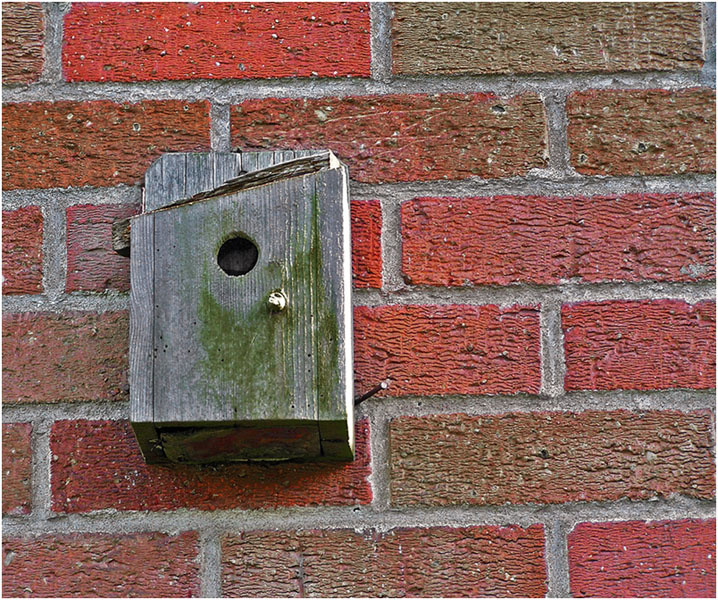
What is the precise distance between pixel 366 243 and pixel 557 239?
0.19 meters

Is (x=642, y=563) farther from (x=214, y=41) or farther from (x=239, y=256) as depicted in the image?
(x=214, y=41)

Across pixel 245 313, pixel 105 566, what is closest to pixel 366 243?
pixel 245 313

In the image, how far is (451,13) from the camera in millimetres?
909

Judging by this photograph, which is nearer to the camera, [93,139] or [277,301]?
[277,301]

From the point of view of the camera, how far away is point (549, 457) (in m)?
0.86

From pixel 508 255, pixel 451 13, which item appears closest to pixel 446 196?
pixel 508 255

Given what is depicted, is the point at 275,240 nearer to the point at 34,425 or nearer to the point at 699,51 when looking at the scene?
the point at 34,425

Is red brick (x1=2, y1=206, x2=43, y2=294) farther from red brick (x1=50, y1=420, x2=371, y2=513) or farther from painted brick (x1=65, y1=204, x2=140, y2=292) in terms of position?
red brick (x1=50, y1=420, x2=371, y2=513)

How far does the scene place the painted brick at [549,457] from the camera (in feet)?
2.80

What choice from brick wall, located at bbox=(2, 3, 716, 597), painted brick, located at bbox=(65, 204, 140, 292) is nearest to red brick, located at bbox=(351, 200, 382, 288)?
brick wall, located at bbox=(2, 3, 716, 597)

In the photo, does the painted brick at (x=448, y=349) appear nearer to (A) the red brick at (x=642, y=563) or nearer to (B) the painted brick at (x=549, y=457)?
(B) the painted brick at (x=549, y=457)

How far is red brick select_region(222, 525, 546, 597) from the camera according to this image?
84 cm

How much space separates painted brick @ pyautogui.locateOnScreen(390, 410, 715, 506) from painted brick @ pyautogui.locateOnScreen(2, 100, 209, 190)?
355 mm

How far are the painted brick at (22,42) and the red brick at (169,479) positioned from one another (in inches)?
13.8
